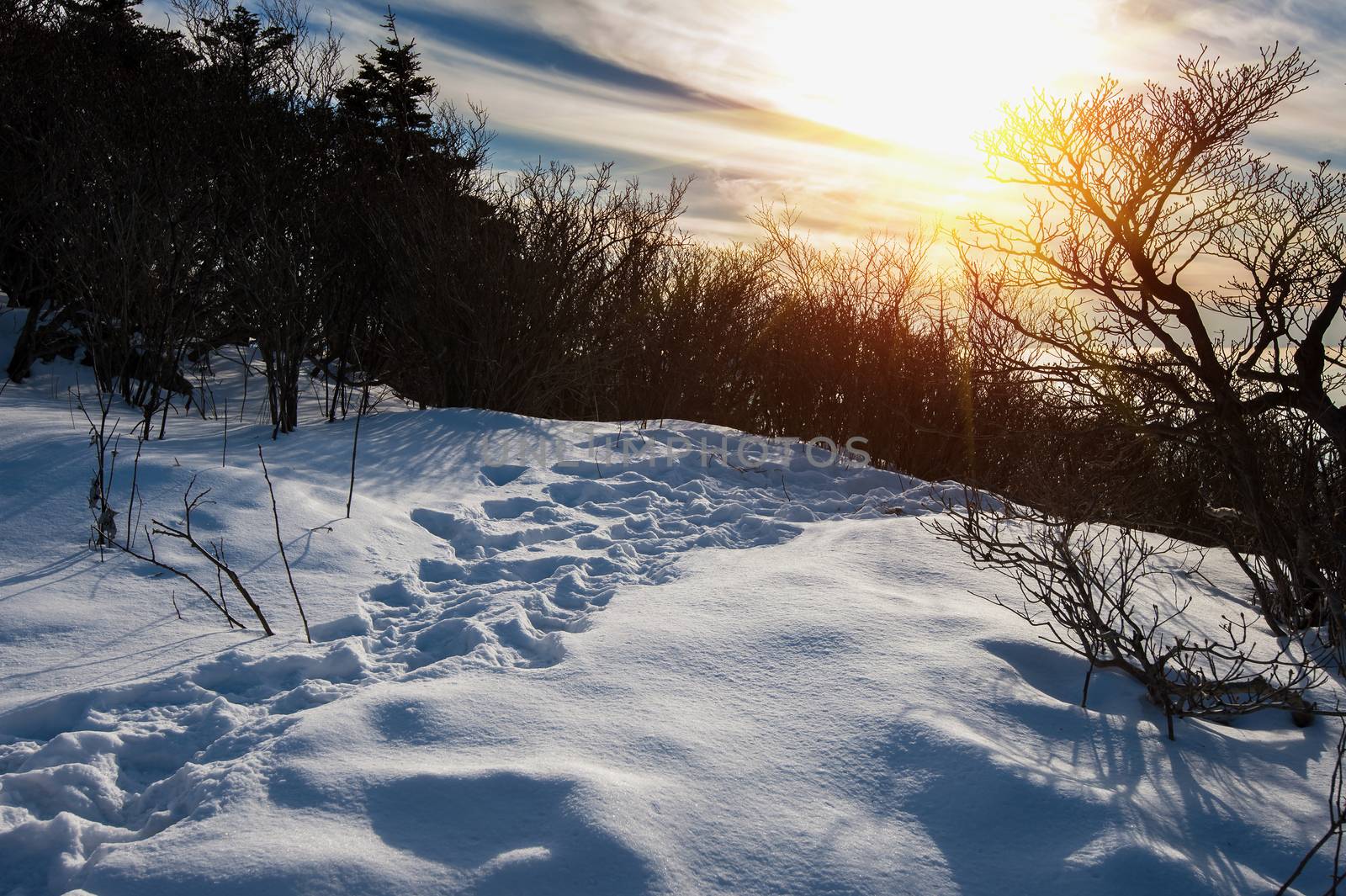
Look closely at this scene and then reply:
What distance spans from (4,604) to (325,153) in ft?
38.8

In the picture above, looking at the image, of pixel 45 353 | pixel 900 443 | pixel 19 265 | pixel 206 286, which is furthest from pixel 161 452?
pixel 900 443

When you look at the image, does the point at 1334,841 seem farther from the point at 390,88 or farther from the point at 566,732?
the point at 390,88

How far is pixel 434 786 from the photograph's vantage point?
2.39 m

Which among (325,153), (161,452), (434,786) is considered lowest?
(434,786)

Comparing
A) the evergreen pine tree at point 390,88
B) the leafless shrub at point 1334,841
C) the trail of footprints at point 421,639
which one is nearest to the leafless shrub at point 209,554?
the trail of footprints at point 421,639

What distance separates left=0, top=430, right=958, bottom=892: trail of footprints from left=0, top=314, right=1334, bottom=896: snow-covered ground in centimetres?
1

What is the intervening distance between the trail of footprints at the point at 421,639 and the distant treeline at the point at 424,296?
2102 mm

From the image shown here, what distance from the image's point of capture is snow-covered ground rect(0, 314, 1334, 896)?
2.14 m

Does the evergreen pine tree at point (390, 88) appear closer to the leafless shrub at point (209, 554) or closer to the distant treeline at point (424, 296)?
the distant treeline at point (424, 296)

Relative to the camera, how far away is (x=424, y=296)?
8.96 meters

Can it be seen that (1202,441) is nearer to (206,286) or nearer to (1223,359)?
(1223,359)

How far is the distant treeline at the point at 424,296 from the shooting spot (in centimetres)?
739

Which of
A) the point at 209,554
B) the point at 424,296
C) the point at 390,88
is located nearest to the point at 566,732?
the point at 209,554

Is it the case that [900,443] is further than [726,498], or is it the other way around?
[900,443]
